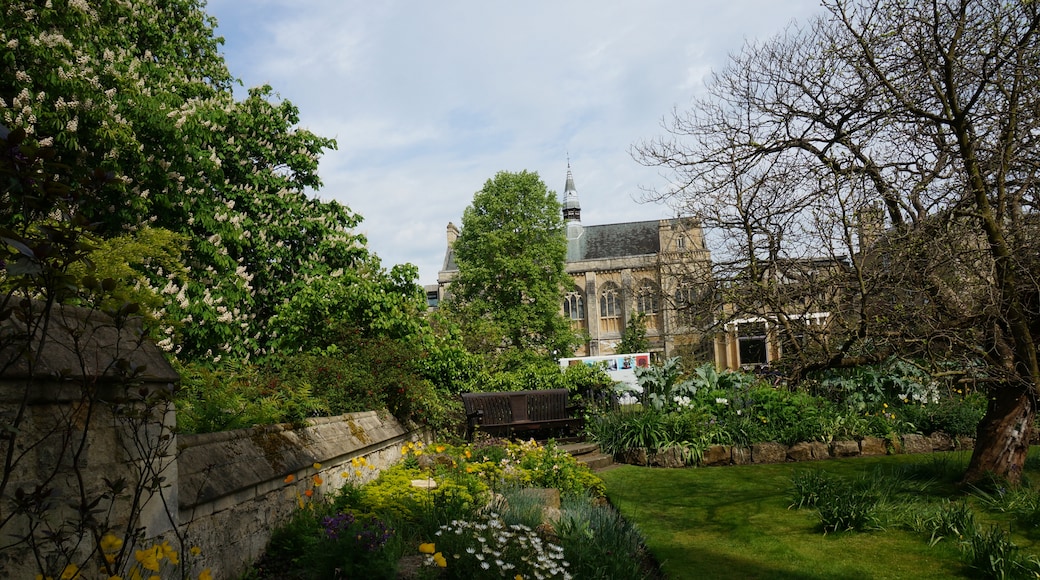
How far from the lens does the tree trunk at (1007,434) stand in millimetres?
7328

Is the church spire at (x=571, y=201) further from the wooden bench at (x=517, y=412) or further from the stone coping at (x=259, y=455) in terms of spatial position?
the stone coping at (x=259, y=455)

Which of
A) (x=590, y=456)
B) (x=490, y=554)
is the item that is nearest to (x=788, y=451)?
(x=590, y=456)

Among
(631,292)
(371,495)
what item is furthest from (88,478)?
(631,292)

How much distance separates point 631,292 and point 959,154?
13.0ft

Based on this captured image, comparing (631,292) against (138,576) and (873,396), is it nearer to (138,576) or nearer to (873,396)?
(873,396)

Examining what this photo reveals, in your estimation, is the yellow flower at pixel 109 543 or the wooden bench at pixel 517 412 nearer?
the yellow flower at pixel 109 543

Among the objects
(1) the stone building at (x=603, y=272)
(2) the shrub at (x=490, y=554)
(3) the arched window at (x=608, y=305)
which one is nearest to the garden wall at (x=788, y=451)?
(2) the shrub at (x=490, y=554)

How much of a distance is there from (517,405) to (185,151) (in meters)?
6.84

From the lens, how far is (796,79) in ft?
24.1

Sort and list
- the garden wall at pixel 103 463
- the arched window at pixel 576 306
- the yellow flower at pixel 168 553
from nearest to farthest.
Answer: the garden wall at pixel 103 463
the yellow flower at pixel 168 553
the arched window at pixel 576 306

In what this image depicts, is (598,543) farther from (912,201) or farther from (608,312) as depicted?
(608,312)

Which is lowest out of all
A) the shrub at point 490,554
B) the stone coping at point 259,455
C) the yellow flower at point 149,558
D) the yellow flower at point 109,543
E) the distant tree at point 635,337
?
the shrub at point 490,554

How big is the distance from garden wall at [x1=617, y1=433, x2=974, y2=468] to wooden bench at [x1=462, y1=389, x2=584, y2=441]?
1.82 meters

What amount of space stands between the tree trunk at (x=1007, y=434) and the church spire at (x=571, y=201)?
167 feet
